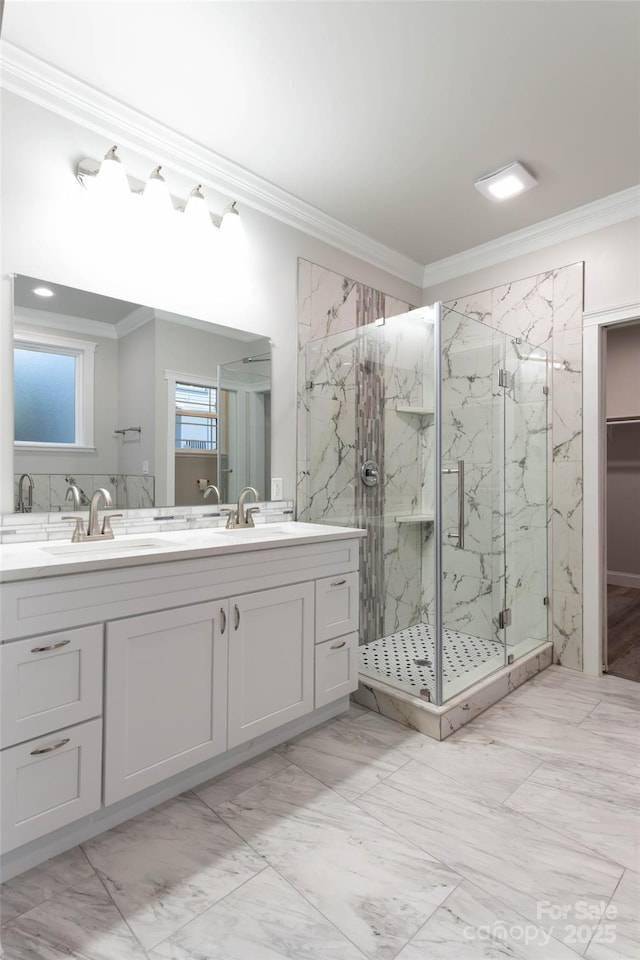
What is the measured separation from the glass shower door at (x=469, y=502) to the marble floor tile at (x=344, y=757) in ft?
1.25

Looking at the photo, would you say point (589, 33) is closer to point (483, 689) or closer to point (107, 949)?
point (483, 689)

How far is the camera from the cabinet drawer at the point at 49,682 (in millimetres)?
1365

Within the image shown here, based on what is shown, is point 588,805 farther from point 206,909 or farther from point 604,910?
point 206,909

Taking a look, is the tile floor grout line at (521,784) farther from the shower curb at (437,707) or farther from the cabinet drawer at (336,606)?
the cabinet drawer at (336,606)

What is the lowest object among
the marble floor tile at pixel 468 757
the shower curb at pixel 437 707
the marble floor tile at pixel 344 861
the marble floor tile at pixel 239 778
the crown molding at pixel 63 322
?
the marble floor tile at pixel 344 861

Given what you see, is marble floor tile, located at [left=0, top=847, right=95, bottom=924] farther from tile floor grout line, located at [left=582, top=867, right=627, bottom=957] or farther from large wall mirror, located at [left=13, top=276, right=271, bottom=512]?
tile floor grout line, located at [left=582, top=867, right=627, bottom=957]

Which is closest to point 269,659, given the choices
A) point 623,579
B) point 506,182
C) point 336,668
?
point 336,668

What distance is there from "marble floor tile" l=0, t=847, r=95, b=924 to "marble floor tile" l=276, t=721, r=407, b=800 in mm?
813

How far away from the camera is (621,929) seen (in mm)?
1309

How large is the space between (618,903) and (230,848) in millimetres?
1097

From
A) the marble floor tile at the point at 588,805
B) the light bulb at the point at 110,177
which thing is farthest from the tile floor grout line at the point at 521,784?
the light bulb at the point at 110,177

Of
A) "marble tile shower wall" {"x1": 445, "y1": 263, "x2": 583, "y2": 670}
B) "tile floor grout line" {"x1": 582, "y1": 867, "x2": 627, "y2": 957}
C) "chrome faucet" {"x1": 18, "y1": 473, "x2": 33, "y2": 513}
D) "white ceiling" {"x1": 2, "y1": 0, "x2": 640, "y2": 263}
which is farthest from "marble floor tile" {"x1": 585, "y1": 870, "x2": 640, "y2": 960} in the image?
"white ceiling" {"x1": 2, "y1": 0, "x2": 640, "y2": 263}

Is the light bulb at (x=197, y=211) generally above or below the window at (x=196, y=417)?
above

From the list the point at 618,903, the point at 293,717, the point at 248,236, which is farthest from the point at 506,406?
the point at 618,903
